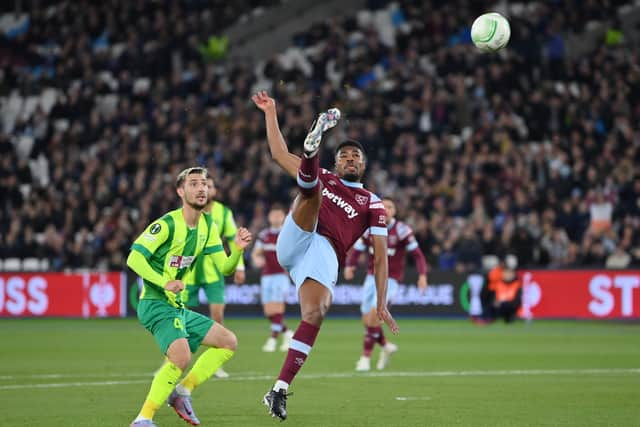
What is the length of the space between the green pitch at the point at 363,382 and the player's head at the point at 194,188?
2024 mm

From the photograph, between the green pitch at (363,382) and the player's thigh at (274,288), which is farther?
the player's thigh at (274,288)

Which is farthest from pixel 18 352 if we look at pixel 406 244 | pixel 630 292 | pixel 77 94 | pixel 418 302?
pixel 77 94

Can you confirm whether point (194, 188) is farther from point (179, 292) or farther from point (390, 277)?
point (390, 277)

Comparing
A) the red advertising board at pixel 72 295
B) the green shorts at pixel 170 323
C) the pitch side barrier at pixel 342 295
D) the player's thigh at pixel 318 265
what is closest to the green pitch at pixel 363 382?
the green shorts at pixel 170 323

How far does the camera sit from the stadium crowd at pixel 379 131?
28.2 m

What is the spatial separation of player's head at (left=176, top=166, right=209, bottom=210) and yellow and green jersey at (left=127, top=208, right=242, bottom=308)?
194mm

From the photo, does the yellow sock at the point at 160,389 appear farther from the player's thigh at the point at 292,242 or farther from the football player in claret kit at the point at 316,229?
the player's thigh at the point at 292,242

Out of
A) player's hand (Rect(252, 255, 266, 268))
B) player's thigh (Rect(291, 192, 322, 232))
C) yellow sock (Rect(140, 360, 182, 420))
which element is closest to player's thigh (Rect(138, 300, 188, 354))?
yellow sock (Rect(140, 360, 182, 420))

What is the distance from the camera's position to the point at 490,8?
1345 inches

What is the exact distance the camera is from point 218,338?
10281 mm

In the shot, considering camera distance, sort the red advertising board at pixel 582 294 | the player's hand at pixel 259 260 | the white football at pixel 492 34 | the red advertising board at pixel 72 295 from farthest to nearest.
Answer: the red advertising board at pixel 72 295 → the red advertising board at pixel 582 294 → the player's hand at pixel 259 260 → the white football at pixel 492 34

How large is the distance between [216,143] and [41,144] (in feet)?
17.7

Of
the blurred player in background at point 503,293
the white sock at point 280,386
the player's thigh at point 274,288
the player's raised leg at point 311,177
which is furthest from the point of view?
the blurred player in background at point 503,293

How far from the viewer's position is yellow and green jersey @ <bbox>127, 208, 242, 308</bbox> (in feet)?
33.1
